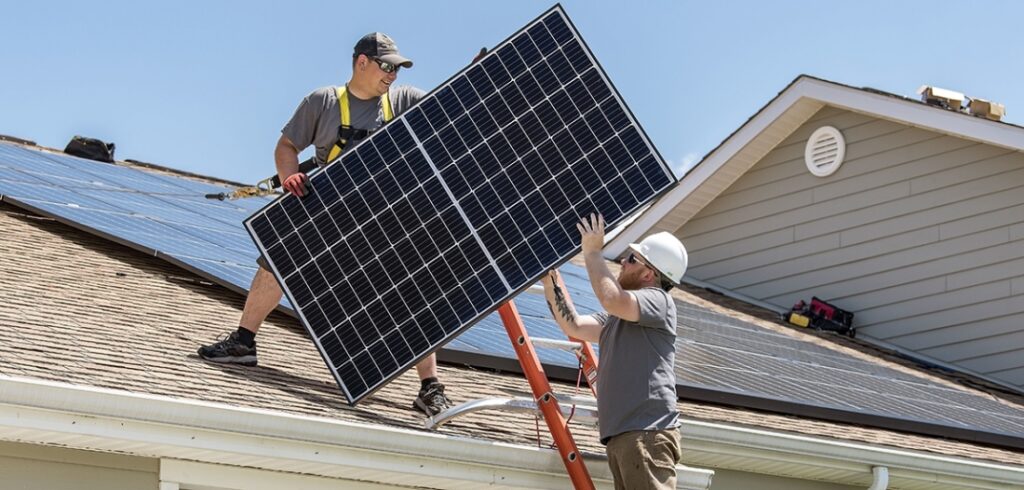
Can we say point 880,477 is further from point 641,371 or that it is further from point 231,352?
point 231,352

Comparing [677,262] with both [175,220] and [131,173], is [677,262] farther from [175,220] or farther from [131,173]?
[131,173]

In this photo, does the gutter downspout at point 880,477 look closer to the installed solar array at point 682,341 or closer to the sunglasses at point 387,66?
the installed solar array at point 682,341

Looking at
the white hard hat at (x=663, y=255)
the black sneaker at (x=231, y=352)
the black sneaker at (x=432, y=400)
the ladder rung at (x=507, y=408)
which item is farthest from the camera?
the black sneaker at (x=231, y=352)

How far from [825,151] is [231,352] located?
34.0 ft

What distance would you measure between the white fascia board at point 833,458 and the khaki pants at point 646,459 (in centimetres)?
196

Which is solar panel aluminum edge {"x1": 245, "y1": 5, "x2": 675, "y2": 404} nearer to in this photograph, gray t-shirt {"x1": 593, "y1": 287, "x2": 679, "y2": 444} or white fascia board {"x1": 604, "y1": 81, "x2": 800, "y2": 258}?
gray t-shirt {"x1": 593, "y1": 287, "x2": 679, "y2": 444}

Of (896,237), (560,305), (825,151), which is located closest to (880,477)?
(560,305)

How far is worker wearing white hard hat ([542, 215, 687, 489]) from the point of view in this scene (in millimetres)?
7160

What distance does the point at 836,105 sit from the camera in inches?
663

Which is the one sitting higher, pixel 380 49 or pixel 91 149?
pixel 380 49

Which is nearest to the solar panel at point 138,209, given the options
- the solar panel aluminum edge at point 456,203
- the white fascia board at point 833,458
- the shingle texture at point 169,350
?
the shingle texture at point 169,350

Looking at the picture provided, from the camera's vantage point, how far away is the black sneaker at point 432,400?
26.4ft

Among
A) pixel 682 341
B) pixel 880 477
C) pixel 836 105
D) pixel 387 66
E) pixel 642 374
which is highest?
pixel 836 105

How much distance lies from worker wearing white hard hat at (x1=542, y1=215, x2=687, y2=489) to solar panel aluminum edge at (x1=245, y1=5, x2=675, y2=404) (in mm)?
360
